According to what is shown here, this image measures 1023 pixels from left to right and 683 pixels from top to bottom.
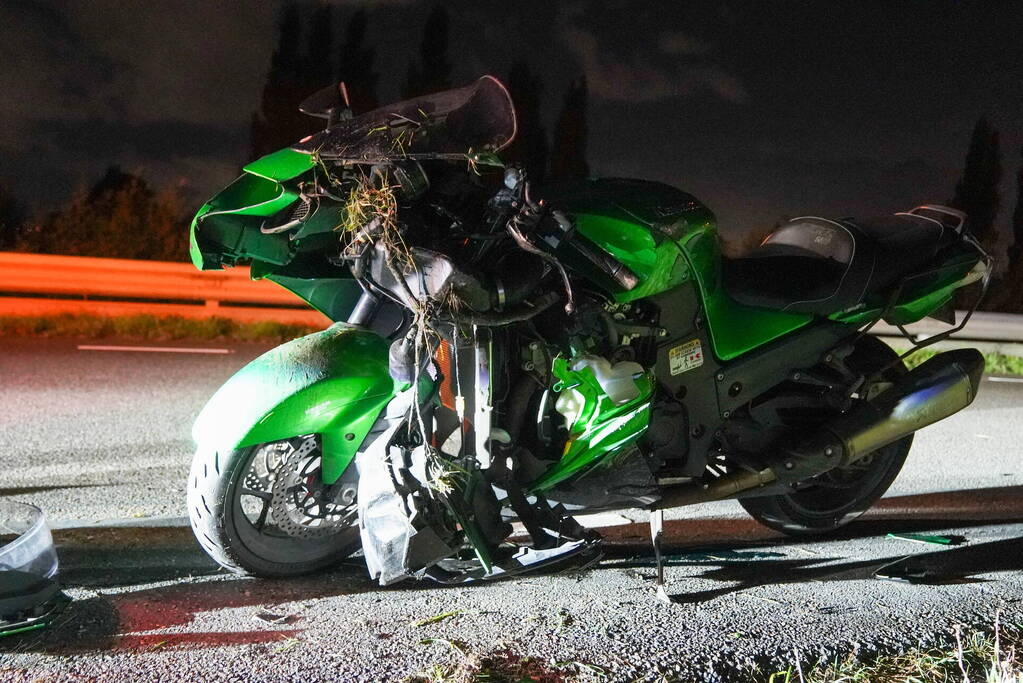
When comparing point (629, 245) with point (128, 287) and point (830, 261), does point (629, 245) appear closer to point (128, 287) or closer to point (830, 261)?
point (830, 261)

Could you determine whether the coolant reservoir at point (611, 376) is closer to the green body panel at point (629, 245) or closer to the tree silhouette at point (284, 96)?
the green body panel at point (629, 245)

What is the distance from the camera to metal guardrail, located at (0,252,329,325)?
10.8 metres

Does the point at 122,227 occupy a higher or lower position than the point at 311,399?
higher

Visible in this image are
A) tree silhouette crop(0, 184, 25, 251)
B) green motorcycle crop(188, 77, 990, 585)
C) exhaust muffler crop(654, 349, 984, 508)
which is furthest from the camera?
tree silhouette crop(0, 184, 25, 251)

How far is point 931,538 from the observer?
14.8 ft

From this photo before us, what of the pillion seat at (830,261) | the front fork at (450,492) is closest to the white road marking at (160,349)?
the front fork at (450,492)

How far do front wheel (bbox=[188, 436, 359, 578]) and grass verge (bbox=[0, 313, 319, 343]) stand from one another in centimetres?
691

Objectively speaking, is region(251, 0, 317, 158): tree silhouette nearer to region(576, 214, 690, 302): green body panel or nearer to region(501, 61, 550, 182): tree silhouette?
region(501, 61, 550, 182): tree silhouette

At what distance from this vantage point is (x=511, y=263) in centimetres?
332

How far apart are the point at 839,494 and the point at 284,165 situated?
276 centimetres

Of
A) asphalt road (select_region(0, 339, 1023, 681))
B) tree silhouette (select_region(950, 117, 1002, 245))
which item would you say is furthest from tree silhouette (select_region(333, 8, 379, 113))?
asphalt road (select_region(0, 339, 1023, 681))

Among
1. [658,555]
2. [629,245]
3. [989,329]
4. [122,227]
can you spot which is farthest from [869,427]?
[122,227]

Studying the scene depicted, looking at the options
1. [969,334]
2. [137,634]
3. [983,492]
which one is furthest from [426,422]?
[969,334]

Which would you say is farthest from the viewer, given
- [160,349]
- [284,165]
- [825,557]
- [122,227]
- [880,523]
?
[122,227]
